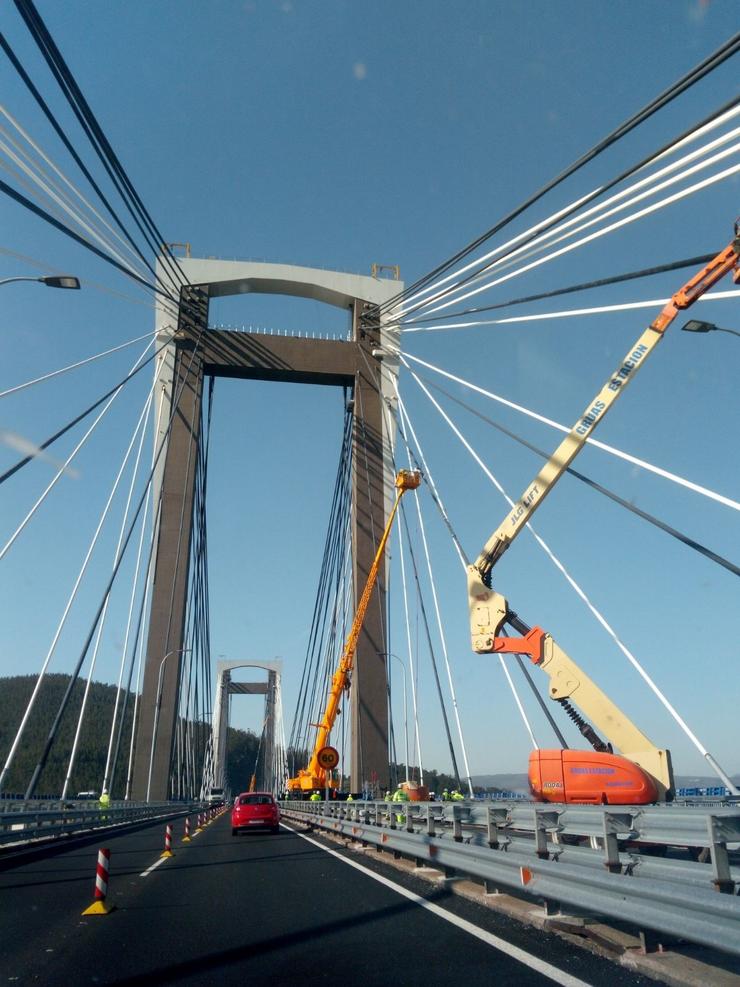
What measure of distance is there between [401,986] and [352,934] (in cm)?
191

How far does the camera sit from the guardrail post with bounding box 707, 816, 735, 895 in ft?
16.4

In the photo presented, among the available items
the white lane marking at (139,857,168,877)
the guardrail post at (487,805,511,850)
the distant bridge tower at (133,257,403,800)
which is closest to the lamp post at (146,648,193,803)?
the distant bridge tower at (133,257,403,800)

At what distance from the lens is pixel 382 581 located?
3108cm

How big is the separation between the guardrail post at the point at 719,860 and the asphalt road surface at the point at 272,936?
0.86 meters

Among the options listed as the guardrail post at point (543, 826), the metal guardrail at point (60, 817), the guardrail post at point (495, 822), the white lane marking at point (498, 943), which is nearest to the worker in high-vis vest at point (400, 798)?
the white lane marking at point (498, 943)

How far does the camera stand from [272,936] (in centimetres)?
717

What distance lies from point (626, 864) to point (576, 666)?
8.37 m

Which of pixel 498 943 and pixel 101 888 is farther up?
pixel 101 888

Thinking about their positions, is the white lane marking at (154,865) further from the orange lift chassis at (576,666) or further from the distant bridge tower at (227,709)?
the distant bridge tower at (227,709)

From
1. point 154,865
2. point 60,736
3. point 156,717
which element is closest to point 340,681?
point 156,717

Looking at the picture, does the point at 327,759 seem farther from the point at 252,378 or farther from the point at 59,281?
the point at 59,281

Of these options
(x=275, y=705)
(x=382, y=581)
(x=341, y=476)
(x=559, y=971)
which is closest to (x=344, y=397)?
(x=341, y=476)

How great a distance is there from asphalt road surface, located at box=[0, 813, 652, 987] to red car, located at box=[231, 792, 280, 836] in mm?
12048

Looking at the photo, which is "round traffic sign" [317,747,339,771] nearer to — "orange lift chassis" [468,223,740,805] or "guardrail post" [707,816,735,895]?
"orange lift chassis" [468,223,740,805]
